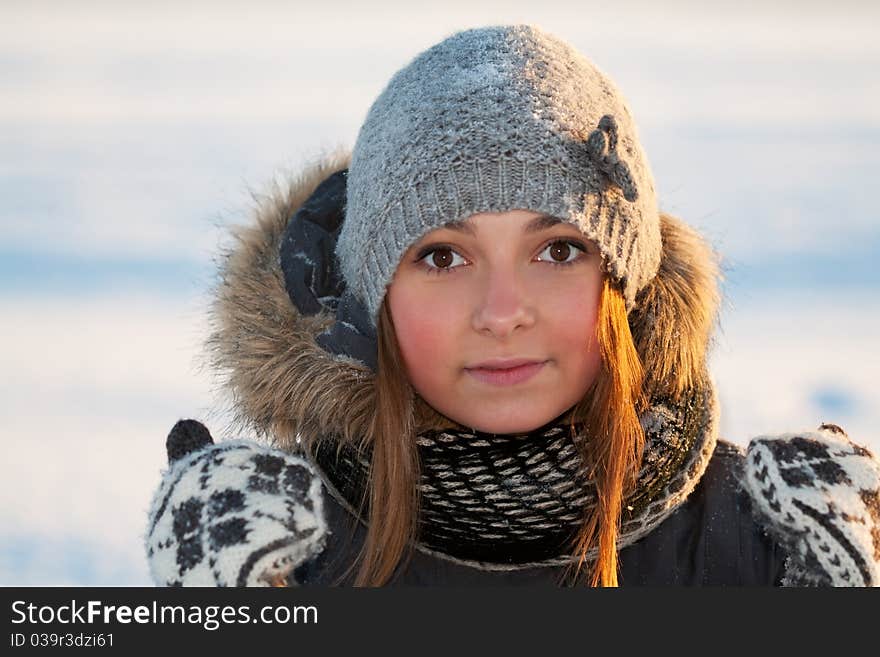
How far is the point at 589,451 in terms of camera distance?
7.93 ft

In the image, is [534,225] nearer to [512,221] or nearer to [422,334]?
[512,221]

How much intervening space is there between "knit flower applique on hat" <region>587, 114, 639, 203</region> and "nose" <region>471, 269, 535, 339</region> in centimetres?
27

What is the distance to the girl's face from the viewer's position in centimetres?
229

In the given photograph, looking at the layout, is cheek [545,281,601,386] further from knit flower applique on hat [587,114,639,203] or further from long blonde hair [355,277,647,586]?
knit flower applique on hat [587,114,639,203]

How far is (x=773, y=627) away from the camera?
7.44 feet

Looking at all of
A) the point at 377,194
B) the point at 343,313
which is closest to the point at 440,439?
the point at 343,313

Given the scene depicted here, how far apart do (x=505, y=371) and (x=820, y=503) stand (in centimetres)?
62

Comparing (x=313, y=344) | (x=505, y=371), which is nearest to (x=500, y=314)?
(x=505, y=371)

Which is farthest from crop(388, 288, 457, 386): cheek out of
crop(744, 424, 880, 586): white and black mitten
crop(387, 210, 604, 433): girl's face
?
crop(744, 424, 880, 586): white and black mitten

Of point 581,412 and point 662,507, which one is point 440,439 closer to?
point 581,412

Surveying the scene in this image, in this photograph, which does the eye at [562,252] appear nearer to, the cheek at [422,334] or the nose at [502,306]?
the nose at [502,306]

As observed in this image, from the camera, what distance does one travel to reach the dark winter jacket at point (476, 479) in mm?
2271

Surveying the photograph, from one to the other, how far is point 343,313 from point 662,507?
2.40 feet

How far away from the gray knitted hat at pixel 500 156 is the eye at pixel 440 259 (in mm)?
56
